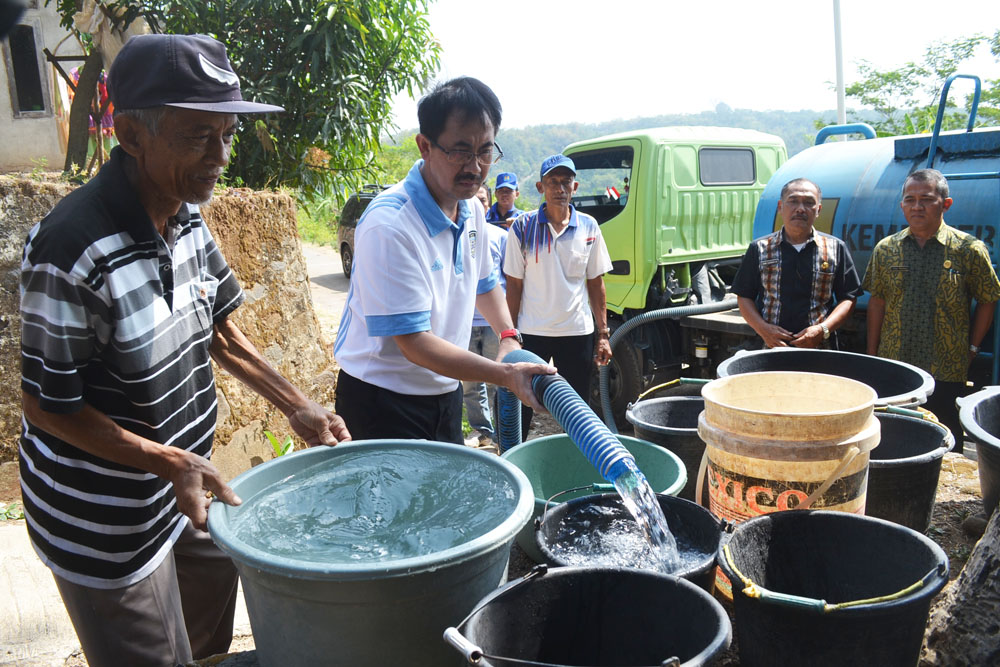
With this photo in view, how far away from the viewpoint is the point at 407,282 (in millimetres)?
2162

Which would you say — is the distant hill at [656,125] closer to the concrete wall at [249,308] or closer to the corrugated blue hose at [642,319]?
the corrugated blue hose at [642,319]

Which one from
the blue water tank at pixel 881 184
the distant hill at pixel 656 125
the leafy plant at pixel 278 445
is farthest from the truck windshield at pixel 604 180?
the distant hill at pixel 656 125

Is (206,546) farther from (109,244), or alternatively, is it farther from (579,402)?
(579,402)

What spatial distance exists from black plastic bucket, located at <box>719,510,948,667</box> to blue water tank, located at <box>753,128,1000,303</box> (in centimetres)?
345

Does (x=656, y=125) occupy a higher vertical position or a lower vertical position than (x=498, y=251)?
higher

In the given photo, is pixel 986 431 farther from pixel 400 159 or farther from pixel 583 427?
pixel 400 159

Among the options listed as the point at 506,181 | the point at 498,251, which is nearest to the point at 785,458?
the point at 498,251

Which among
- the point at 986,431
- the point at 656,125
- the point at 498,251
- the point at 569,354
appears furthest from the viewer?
the point at 656,125

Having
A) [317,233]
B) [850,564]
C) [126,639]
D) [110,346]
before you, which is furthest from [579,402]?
[317,233]

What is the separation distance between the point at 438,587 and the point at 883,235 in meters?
4.52

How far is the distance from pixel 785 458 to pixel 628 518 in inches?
21.4

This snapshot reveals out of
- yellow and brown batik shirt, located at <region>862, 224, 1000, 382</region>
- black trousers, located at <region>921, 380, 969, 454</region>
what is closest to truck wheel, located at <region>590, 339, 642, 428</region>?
yellow and brown batik shirt, located at <region>862, 224, 1000, 382</region>

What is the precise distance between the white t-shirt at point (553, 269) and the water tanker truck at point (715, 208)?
136 centimetres

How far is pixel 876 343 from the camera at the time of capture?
439 cm
